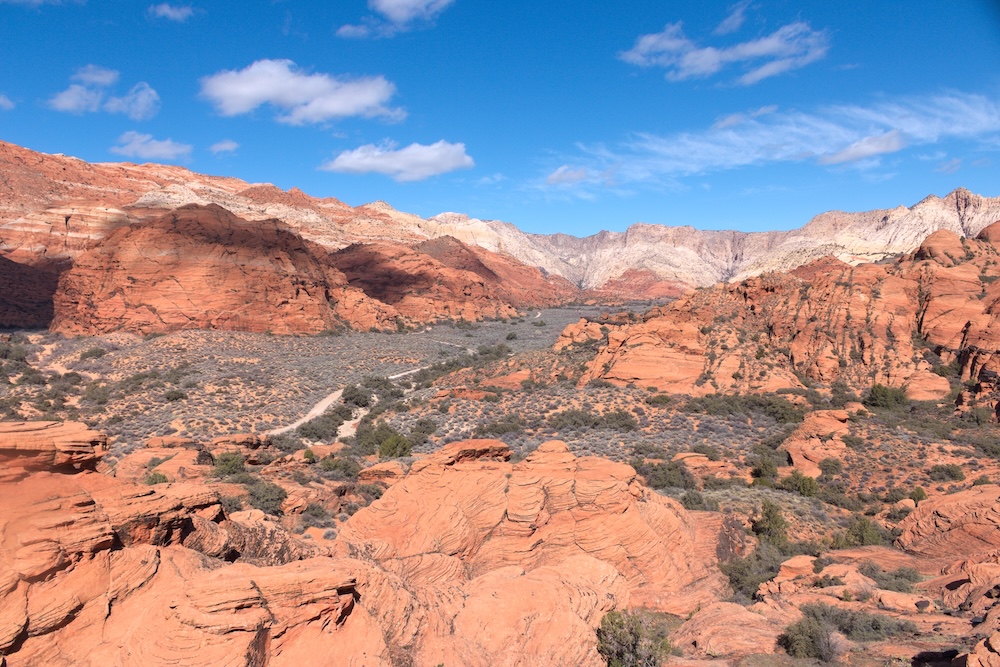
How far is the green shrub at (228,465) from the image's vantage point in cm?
2118

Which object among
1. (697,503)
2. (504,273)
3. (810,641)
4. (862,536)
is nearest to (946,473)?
(862,536)

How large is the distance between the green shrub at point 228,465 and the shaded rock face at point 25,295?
5132cm

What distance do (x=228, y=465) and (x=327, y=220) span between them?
107 meters

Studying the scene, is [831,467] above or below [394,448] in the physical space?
above

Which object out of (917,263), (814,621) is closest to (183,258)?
(814,621)

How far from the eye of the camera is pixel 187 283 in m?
51.8

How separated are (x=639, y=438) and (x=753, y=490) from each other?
24.8 feet

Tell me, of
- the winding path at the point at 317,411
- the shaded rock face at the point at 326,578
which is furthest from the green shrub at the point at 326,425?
the shaded rock face at the point at 326,578

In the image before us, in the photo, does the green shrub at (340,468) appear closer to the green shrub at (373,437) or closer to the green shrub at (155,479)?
the green shrub at (373,437)

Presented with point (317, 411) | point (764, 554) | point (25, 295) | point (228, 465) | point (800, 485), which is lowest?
point (764, 554)

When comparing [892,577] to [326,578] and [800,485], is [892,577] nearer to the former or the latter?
[800,485]

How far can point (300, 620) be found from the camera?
692 centimetres

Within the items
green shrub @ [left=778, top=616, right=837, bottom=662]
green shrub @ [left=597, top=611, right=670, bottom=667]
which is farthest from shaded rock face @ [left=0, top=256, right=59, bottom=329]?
green shrub @ [left=778, top=616, right=837, bottom=662]

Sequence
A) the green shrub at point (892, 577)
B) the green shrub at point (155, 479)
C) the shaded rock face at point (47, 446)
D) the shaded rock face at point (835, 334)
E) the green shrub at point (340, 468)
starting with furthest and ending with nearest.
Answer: the shaded rock face at point (835, 334) < the green shrub at point (340, 468) < the green shrub at point (155, 479) < the green shrub at point (892, 577) < the shaded rock face at point (47, 446)
